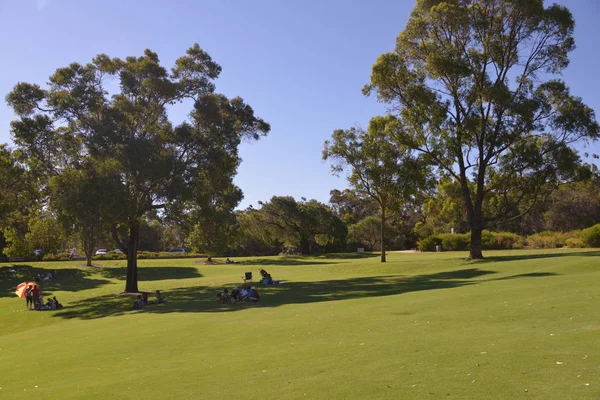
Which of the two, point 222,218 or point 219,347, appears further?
point 222,218

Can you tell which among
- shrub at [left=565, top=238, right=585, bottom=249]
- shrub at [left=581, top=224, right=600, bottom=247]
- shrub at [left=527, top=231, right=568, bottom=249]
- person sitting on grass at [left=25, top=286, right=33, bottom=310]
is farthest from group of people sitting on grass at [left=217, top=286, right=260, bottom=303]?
shrub at [left=527, top=231, right=568, bottom=249]

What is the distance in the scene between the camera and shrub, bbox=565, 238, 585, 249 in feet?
176

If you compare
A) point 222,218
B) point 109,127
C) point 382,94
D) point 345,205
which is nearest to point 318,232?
point 345,205

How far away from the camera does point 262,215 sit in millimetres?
86125

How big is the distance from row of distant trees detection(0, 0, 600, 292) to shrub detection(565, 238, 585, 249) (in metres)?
10.7

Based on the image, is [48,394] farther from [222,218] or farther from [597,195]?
[597,195]

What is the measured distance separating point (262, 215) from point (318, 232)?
9.57 meters

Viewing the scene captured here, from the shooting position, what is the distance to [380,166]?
158 ft

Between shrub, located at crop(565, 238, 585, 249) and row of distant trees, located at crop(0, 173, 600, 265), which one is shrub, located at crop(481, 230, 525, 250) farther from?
row of distant trees, located at crop(0, 173, 600, 265)

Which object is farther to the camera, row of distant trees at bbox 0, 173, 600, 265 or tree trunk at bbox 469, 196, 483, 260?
row of distant trees at bbox 0, 173, 600, 265

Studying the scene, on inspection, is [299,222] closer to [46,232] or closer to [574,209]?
[574,209]

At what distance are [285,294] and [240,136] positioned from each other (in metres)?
13.3

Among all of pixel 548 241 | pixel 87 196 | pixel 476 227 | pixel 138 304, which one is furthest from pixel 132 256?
pixel 548 241

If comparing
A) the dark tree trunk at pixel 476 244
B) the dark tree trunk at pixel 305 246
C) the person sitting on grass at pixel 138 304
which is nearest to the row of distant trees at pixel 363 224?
the dark tree trunk at pixel 305 246
